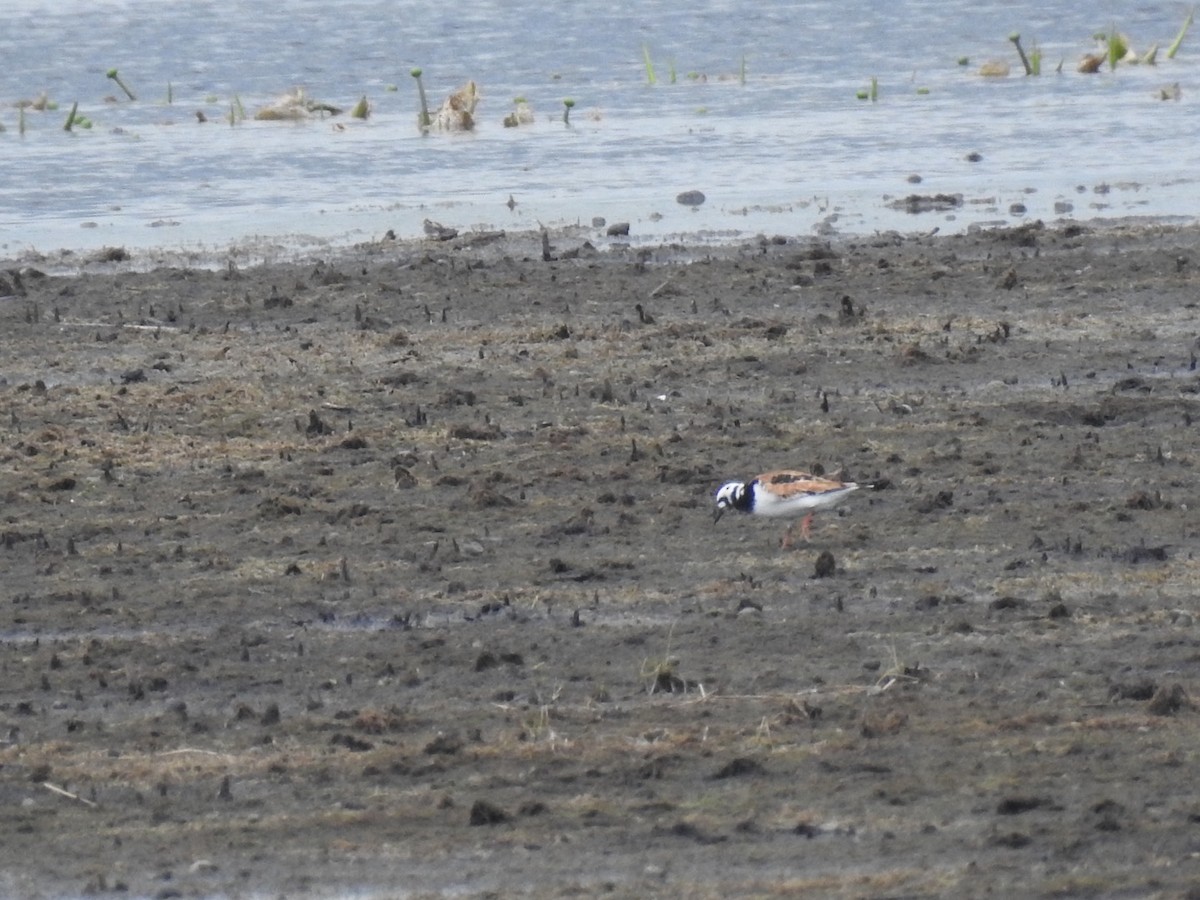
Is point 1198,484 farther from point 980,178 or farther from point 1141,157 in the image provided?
point 1141,157

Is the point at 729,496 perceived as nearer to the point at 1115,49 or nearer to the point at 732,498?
the point at 732,498

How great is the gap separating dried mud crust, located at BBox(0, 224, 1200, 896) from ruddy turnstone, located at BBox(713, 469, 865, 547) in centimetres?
14

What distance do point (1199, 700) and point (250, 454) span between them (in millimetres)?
4661

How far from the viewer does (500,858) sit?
549 centimetres

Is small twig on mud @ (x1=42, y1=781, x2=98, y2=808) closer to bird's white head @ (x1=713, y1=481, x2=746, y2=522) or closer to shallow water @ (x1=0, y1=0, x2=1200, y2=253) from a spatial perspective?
bird's white head @ (x1=713, y1=481, x2=746, y2=522)

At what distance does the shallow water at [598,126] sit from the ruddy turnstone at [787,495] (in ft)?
26.8

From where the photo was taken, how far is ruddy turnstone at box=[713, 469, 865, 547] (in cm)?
810

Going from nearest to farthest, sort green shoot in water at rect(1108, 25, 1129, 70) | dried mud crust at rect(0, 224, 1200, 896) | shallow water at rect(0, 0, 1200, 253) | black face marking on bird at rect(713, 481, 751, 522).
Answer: dried mud crust at rect(0, 224, 1200, 896) < black face marking on bird at rect(713, 481, 751, 522) < shallow water at rect(0, 0, 1200, 253) < green shoot in water at rect(1108, 25, 1129, 70)

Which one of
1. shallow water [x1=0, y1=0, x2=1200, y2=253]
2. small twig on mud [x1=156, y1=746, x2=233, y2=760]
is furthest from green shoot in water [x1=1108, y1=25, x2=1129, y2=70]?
small twig on mud [x1=156, y1=746, x2=233, y2=760]

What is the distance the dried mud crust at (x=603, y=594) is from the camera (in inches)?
221

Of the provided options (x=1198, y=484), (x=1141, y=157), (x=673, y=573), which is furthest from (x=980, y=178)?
(x=673, y=573)

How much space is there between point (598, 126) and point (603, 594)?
17.5 meters

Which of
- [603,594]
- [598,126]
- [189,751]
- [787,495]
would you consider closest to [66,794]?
[189,751]

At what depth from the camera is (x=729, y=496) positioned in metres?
8.40
